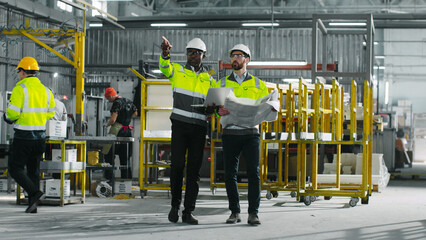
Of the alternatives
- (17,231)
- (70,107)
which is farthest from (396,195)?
(70,107)

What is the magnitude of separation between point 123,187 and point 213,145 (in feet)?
5.32

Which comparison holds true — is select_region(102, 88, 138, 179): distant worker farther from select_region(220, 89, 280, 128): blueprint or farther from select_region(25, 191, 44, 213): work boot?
select_region(220, 89, 280, 128): blueprint

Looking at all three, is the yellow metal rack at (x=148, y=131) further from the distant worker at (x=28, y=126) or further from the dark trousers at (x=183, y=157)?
the dark trousers at (x=183, y=157)

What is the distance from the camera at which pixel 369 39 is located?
9.12 m

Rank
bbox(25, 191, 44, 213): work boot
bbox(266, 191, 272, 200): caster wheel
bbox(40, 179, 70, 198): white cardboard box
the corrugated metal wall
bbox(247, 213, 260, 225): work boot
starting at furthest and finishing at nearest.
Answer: the corrugated metal wall < bbox(266, 191, 272, 200): caster wheel < bbox(40, 179, 70, 198): white cardboard box < bbox(25, 191, 44, 213): work boot < bbox(247, 213, 260, 225): work boot

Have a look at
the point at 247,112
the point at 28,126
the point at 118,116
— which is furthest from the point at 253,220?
the point at 118,116

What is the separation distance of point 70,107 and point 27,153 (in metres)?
11.4

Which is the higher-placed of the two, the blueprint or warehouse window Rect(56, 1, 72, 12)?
warehouse window Rect(56, 1, 72, 12)

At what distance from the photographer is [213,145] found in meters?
9.32

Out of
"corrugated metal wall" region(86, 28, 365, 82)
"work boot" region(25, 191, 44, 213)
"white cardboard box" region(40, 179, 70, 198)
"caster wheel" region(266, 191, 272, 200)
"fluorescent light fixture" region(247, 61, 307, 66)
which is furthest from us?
"corrugated metal wall" region(86, 28, 365, 82)

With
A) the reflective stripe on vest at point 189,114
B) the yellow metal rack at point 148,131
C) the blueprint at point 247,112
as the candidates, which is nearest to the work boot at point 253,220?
the blueprint at point 247,112

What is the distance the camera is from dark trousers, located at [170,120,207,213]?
652 cm

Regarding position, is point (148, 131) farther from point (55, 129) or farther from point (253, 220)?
point (253, 220)

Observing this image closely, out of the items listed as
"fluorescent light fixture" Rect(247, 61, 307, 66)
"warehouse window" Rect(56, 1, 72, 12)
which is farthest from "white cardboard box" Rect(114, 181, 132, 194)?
"warehouse window" Rect(56, 1, 72, 12)
